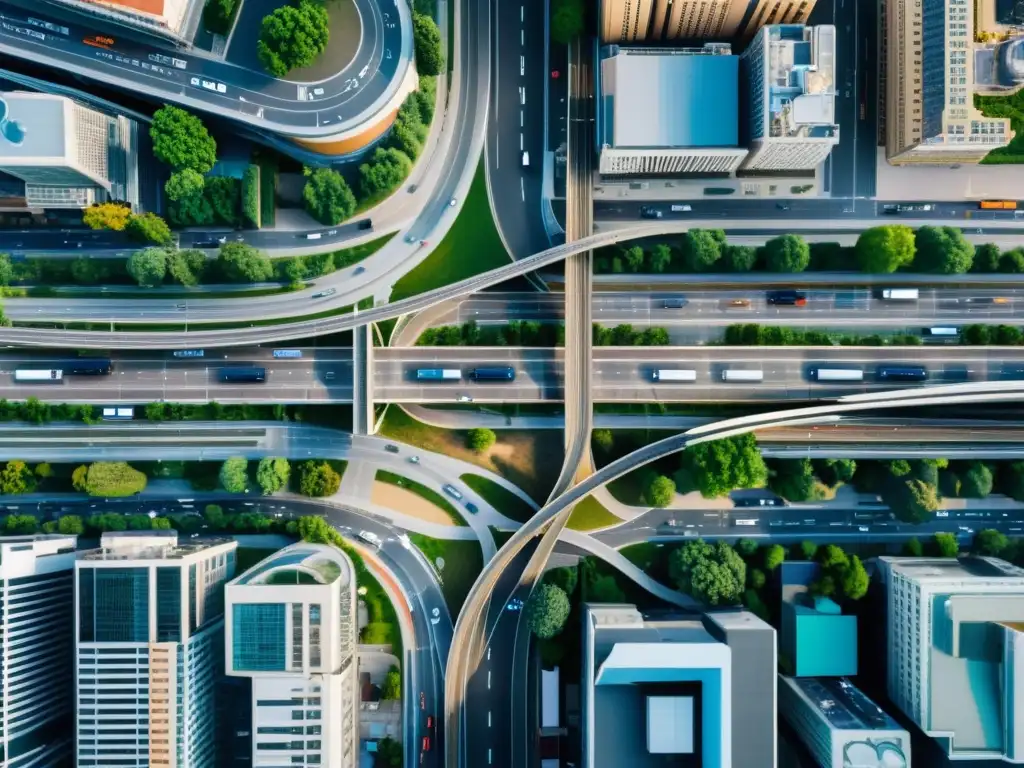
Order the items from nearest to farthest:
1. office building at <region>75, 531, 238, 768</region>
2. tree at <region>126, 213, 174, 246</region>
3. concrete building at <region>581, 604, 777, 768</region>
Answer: concrete building at <region>581, 604, 777, 768</region> → office building at <region>75, 531, 238, 768</region> → tree at <region>126, 213, 174, 246</region>

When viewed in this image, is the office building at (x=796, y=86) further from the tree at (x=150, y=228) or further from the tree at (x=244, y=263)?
the tree at (x=150, y=228)

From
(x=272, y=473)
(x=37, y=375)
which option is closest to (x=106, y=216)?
(x=37, y=375)

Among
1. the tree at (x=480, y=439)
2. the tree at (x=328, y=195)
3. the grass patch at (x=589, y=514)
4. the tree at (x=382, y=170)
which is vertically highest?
the tree at (x=382, y=170)

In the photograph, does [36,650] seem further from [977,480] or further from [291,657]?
[977,480]

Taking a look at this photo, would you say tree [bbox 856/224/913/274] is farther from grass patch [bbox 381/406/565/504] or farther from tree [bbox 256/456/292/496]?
tree [bbox 256/456/292/496]

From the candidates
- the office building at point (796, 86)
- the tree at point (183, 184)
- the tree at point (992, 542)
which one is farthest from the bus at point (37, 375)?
the tree at point (992, 542)

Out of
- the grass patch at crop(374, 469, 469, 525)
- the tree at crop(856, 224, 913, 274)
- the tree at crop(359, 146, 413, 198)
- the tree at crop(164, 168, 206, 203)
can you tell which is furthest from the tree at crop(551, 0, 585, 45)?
the grass patch at crop(374, 469, 469, 525)

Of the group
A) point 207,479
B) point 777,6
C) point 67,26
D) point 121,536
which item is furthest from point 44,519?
point 777,6
